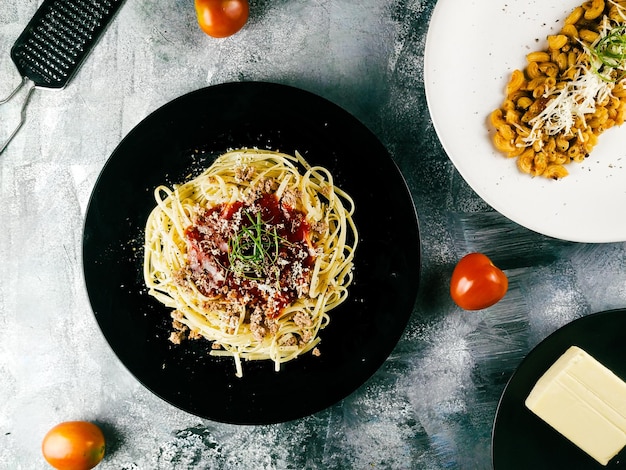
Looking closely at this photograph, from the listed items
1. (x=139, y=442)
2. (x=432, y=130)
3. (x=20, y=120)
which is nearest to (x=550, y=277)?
(x=432, y=130)

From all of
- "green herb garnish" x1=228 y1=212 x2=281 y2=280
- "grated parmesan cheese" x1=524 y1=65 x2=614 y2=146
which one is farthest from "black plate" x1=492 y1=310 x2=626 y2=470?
"green herb garnish" x1=228 y1=212 x2=281 y2=280

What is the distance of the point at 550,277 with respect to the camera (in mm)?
2164

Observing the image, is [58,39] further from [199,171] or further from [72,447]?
[72,447]

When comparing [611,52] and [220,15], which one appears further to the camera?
[220,15]

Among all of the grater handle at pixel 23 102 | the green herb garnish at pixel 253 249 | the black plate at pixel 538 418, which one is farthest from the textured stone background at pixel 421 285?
the green herb garnish at pixel 253 249

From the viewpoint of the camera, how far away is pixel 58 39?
6.73ft

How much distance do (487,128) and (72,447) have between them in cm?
200

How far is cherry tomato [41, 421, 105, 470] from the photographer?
204cm

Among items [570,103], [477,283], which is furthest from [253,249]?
[570,103]

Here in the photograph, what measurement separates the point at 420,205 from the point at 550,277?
0.62 m

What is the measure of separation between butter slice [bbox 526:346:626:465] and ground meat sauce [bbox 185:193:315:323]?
0.97 m

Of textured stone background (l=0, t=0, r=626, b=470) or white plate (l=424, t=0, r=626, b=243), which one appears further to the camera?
textured stone background (l=0, t=0, r=626, b=470)

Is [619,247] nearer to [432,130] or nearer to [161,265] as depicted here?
[432,130]

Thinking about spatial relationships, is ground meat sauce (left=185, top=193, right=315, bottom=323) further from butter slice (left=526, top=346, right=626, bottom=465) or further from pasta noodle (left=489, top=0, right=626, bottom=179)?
butter slice (left=526, top=346, right=626, bottom=465)
